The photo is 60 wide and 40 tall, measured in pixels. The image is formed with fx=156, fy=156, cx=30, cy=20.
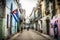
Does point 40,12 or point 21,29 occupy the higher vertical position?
point 40,12

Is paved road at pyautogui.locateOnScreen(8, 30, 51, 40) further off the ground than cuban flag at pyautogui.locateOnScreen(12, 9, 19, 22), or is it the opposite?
cuban flag at pyautogui.locateOnScreen(12, 9, 19, 22)

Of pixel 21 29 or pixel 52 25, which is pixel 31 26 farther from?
pixel 52 25

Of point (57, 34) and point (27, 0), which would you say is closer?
point (57, 34)

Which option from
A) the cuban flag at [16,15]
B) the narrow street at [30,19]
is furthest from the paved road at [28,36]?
the cuban flag at [16,15]

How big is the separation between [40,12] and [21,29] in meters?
0.91

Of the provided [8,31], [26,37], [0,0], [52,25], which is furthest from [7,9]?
[52,25]

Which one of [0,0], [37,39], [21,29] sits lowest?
[37,39]

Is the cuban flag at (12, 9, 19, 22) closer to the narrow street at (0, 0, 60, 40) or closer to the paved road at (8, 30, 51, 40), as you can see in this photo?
the narrow street at (0, 0, 60, 40)

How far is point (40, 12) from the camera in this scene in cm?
557

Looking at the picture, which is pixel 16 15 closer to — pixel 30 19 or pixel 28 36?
pixel 30 19

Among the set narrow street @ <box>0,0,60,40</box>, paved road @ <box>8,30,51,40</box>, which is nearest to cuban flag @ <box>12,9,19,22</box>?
narrow street @ <box>0,0,60,40</box>

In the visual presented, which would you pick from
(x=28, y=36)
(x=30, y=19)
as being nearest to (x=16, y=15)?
(x=30, y=19)

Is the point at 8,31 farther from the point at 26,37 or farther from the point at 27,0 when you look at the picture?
the point at 27,0

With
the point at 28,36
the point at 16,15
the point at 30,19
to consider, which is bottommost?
the point at 28,36
